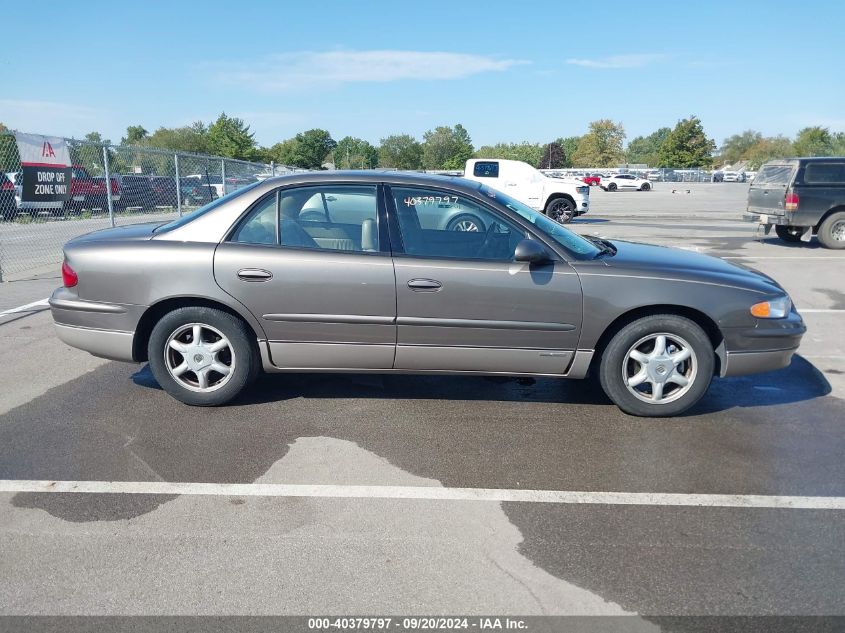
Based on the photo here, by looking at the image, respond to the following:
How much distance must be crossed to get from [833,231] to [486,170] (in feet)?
29.7

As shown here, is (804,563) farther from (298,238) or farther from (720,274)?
(298,238)

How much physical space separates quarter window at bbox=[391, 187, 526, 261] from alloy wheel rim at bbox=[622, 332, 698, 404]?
42.5 inches

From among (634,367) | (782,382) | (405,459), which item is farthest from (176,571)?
(782,382)

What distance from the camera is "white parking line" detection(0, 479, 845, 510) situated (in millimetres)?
3318

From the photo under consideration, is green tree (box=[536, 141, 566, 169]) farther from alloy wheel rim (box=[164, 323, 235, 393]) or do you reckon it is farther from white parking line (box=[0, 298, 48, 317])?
alloy wheel rim (box=[164, 323, 235, 393])

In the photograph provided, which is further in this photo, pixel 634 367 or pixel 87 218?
pixel 87 218

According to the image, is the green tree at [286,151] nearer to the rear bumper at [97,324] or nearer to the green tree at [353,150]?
the green tree at [353,150]

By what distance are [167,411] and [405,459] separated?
1792 mm

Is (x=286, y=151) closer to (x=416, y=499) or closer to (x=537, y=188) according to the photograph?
(x=537, y=188)

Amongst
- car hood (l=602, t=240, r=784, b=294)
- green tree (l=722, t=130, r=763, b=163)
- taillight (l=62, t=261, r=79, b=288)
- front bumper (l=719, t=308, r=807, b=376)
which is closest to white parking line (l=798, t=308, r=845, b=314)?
car hood (l=602, t=240, r=784, b=294)

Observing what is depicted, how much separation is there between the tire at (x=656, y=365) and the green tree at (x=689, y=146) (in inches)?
3492

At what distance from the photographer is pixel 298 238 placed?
4.39 meters

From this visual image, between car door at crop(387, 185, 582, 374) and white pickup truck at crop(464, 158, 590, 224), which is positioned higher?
white pickup truck at crop(464, 158, 590, 224)

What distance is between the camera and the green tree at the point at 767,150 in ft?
287
